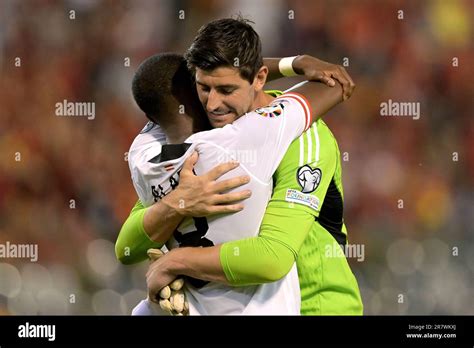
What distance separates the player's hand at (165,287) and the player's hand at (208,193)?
172 millimetres

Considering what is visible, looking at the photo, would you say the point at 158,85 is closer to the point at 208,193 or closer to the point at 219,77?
the point at 219,77

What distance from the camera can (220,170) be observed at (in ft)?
6.80

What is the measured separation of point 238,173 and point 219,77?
0.88 ft

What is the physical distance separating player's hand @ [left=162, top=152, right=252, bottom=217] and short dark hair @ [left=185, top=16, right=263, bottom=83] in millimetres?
254

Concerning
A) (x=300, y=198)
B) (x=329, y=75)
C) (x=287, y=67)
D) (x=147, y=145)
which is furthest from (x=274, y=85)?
(x=300, y=198)

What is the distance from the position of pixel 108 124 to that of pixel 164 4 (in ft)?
2.59

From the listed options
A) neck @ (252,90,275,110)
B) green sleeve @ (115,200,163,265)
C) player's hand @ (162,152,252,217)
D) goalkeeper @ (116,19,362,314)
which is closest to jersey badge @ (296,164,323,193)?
goalkeeper @ (116,19,362,314)

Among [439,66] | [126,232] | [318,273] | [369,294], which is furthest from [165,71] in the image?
[439,66]

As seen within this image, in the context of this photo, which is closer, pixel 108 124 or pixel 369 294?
pixel 369 294

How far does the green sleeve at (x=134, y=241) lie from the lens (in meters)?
2.27

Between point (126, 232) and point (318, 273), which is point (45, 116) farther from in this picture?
point (318, 273)

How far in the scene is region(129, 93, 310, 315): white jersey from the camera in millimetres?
2082

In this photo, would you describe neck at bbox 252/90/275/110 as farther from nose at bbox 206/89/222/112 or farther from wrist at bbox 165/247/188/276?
wrist at bbox 165/247/188/276

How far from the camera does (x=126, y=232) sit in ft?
7.62
